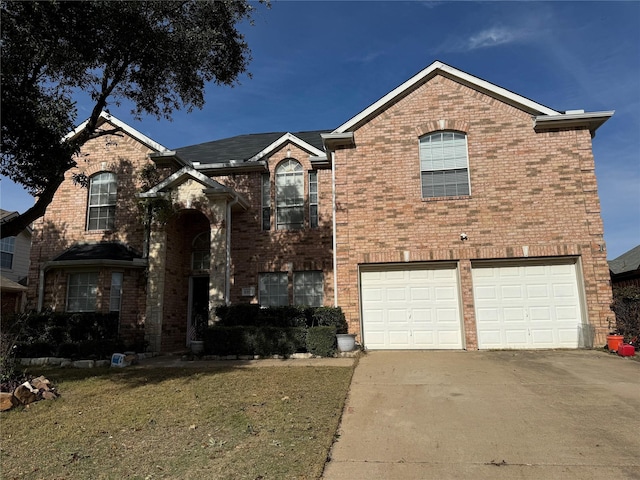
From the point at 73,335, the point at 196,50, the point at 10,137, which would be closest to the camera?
the point at 10,137

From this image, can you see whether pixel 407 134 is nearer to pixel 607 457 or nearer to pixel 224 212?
pixel 224 212

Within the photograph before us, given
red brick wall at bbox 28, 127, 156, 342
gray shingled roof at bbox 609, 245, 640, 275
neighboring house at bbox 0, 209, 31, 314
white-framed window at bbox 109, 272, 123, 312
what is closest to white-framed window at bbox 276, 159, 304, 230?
red brick wall at bbox 28, 127, 156, 342

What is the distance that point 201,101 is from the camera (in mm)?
11781

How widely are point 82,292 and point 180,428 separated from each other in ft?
34.3

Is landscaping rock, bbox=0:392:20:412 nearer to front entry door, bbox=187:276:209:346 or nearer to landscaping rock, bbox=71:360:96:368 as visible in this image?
landscaping rock, bbox=71:360:96:368

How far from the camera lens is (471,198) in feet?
39.0

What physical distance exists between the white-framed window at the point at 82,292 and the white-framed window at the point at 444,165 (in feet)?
35.6

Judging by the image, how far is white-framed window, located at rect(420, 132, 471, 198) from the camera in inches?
479

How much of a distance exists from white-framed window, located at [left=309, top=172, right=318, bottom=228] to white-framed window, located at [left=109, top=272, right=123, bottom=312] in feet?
21.4

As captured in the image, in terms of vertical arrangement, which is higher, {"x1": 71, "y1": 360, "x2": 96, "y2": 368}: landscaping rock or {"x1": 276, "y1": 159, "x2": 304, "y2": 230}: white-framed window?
{"x1": 276, "y1": 159, "x2": 304, "y2": 230}: white-framed window

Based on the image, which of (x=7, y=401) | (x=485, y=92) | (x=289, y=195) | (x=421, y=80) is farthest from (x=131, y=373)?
(x=485, y=92)

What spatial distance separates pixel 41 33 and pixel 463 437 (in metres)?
10.3

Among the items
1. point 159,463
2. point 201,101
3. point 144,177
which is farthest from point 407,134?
point 159,463

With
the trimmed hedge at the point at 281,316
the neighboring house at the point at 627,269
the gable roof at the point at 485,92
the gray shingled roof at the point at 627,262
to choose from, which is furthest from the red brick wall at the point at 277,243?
the gray shingled roof at the point at 627,262
